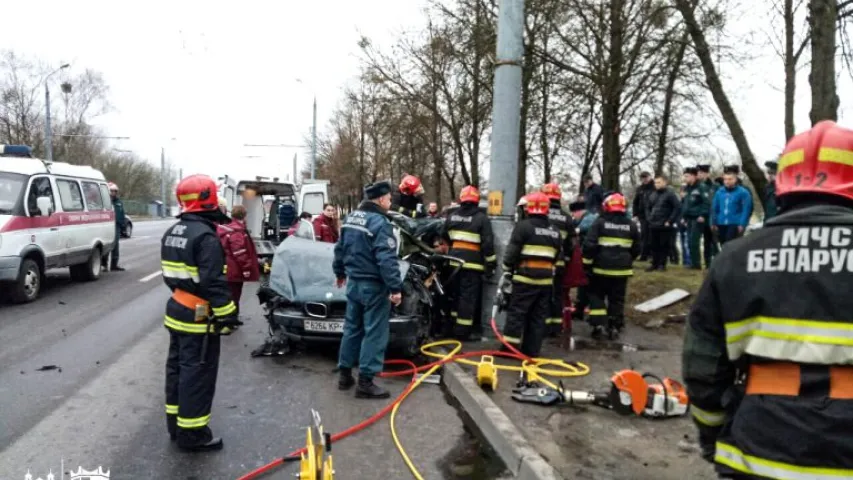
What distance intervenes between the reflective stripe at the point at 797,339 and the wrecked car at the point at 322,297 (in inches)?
179

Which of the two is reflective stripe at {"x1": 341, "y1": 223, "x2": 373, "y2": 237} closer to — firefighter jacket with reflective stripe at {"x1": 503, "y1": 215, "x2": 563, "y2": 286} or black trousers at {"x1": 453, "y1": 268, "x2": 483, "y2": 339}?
firefighter jacket with reflective stripe at {"x1": 503, "y1": 215, "x2": 563, "y2": 286}

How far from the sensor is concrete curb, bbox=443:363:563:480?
→ 370 cm

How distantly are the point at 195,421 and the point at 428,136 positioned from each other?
2010 cm

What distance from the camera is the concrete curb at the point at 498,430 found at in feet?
12.1

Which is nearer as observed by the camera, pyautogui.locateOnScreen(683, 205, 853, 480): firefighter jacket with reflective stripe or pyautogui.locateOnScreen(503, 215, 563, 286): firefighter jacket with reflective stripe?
pyautogui.locateOnScreen(683, 205, 853, 480): firefighter jacket with reflective stripe

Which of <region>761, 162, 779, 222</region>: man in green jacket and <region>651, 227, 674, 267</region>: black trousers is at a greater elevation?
<region>761, 162, 779, 222</region>: man in green jacket

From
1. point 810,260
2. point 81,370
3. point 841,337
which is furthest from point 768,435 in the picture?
point 81,370

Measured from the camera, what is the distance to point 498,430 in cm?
433

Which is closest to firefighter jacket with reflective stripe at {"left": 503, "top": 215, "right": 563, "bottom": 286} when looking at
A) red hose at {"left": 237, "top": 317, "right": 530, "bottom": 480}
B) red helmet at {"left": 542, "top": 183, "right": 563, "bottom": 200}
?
red hose at {"left": 237, "top": 317, "right": 530, "bottom": 480}

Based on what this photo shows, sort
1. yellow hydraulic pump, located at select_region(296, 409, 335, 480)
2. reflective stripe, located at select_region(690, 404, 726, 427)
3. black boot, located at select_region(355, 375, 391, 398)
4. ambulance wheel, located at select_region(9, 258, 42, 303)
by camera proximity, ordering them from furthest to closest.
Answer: ambulance wheel, located at select_region(9, 258, 42, 303) < black boot, located at select_region(355, 375, 391, 398) < yellow hydraulic pump, located at select_region(296, 409, 335, 480) < reflective stripe, located at select_region(690, 404, 726, 427)

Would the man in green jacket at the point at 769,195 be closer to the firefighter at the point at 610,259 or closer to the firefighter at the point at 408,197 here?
the firefighter at the point at 610,259

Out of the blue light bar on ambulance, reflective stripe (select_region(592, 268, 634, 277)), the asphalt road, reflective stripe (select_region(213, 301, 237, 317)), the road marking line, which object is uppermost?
the blue light bar on ambulance

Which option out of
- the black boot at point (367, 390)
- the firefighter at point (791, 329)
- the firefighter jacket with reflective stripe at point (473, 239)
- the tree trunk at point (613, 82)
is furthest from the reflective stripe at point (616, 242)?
the tree trunk at point (613, 82)

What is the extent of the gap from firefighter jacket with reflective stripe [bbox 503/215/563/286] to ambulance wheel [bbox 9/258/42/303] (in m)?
7.82
